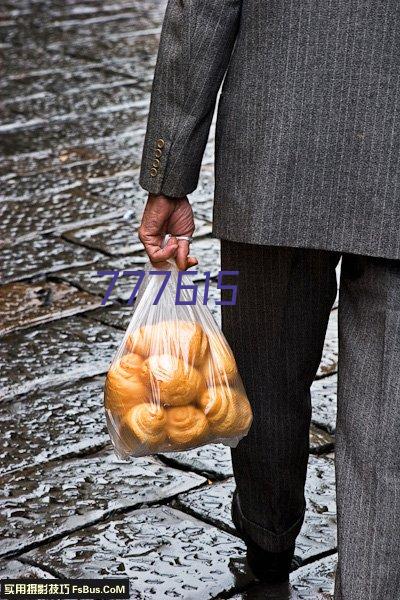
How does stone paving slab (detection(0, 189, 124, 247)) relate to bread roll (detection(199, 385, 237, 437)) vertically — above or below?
above

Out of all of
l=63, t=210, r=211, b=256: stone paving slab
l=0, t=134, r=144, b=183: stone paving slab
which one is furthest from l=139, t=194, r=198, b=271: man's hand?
l=0, t=134, r=144, b=183: stone paving slab

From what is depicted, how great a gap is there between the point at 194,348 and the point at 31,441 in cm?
124

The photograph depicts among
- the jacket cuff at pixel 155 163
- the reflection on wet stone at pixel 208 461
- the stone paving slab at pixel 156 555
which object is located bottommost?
the stone paving slab at pixel 156 555

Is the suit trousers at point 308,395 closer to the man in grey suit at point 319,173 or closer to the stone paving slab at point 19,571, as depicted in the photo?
the man in grey suit at point 319,173

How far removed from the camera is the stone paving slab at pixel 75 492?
2.99 meters

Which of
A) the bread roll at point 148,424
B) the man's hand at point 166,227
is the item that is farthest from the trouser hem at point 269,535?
the man's hand at point 166,227

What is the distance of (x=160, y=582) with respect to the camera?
277 centimetres

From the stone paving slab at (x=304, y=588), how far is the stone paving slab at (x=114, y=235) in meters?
2.19

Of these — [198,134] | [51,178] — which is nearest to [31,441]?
[198,134]

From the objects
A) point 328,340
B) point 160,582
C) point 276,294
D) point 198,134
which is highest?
point 198,134

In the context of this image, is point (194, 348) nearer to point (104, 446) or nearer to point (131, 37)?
point (104, 446)

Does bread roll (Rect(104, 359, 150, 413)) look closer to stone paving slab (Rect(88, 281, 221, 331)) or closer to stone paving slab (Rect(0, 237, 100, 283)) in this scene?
stone paving slab (Rect(88, 281, 221, 331))

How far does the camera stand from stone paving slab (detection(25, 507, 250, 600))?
2.76 metres

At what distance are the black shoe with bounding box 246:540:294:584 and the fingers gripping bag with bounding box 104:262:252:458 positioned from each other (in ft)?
1.45
